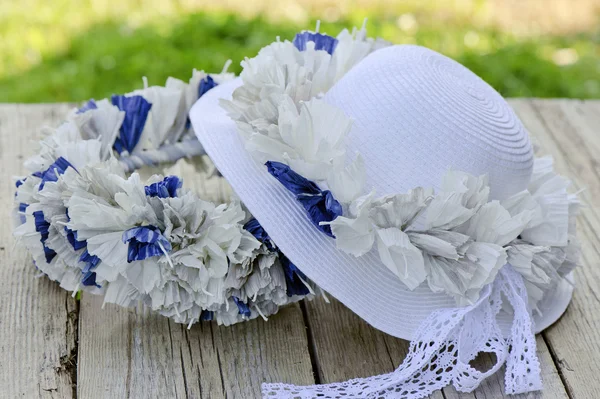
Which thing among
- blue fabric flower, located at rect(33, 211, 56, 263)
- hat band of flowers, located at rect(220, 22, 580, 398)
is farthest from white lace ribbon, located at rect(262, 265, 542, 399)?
blue fabric flower, located at rect(33, 211, 56, 263)

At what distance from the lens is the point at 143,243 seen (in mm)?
1109

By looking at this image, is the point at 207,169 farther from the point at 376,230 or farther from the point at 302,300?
the point at 376,230

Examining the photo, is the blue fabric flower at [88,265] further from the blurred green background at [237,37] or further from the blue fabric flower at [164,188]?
the blurred green background at [237,37]

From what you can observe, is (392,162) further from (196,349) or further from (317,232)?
(196,349)

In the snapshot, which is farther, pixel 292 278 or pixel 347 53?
pixel 347 53

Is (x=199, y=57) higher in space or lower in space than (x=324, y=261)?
lower

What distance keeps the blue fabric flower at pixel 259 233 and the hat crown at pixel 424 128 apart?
6.3 inches

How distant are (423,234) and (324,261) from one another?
143 millimetres

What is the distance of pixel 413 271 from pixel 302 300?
30cm

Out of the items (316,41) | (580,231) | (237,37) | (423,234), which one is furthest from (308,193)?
(237,37)

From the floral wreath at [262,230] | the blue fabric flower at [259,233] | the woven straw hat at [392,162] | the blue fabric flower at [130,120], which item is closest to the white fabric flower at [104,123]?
the blue fabric flower at [130,120]

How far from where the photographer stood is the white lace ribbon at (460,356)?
112cm

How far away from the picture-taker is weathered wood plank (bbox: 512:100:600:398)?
3.97 ft

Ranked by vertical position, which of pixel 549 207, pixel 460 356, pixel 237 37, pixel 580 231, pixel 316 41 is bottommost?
pixel 237 37
